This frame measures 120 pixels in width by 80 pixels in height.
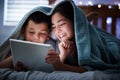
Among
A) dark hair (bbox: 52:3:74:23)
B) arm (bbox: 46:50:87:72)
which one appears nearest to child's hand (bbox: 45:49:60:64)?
arm (bbox: 46:50:87:72)

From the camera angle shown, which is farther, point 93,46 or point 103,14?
point 103,14

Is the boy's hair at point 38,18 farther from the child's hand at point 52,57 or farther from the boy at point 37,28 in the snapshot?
the child's hand at point 52,57

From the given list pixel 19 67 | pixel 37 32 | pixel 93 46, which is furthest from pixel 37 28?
pixel 93 46

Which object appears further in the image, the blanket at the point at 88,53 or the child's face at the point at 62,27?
the child's face at the point at 62,27

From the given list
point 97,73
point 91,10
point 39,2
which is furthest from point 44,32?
point 97,73

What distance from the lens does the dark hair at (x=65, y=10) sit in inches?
49.6

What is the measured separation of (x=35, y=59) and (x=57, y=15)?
0.29 meters

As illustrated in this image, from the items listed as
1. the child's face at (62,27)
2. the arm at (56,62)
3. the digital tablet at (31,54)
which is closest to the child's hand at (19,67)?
the digital tablet at (31,54)

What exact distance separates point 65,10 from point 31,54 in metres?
0.33

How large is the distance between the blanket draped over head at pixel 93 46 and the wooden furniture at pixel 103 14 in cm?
7

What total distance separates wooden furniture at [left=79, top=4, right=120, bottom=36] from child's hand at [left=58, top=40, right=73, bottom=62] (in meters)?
0.21

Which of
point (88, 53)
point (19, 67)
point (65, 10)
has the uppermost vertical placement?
point (65, 10)

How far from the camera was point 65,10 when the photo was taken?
4.17 feet

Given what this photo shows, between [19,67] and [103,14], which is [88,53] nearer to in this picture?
[103,14]
